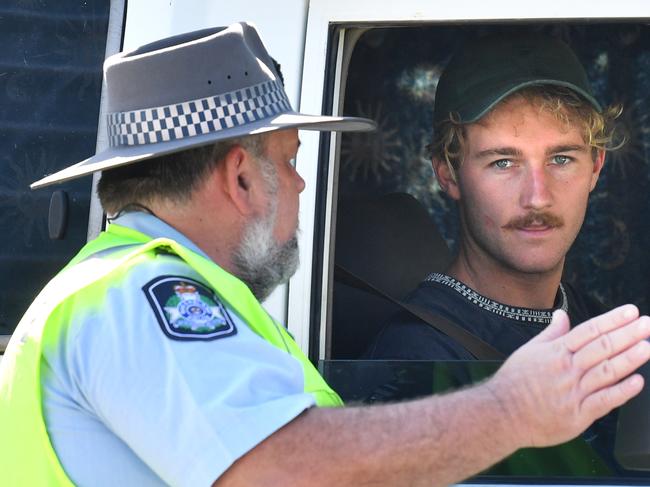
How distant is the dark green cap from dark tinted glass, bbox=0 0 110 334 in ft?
2.63

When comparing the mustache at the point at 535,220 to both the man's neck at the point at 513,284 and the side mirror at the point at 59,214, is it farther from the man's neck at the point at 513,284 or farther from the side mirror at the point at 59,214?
the side mirror at the point at 59,214

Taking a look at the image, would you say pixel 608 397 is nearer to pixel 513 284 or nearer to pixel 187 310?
pixel 187 310

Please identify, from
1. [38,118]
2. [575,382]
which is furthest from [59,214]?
[575,382]

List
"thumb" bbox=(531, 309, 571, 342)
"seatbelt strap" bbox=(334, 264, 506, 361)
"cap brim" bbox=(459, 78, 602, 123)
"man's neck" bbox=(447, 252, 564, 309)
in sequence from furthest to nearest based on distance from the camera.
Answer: "man's neck" bbox=(447, 252, 564, 309)
"cap brim" bbox=(459, 78, 602, 123)
"seatbelt strap" bbox=(334, 264, 506, 361)
"thumb" bbox=(531, 309, 571, 342)

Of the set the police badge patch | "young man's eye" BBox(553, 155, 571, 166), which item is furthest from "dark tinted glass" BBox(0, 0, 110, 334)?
"young man's eye" BBox(553, 155, 571, 166)

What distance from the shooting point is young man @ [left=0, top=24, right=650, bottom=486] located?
1.55 m

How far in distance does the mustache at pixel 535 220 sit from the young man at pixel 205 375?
910 mm

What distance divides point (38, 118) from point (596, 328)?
136 cm

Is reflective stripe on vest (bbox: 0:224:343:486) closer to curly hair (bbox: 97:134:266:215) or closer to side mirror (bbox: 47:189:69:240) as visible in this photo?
curly hair (bbox: 97:134:266:215)

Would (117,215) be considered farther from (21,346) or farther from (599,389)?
(599,389)

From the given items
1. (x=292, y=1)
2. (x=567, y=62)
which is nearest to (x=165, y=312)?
(x=292, y=1)

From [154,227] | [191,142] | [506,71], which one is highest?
[506,71]

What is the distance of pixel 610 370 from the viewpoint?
1.59 metres

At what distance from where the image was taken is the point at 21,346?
1.75m
